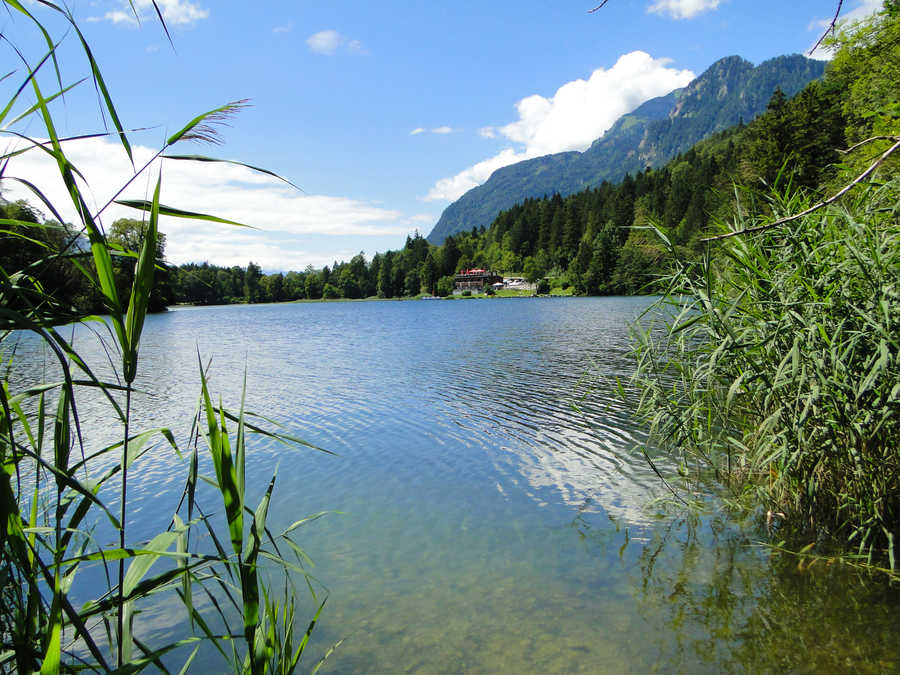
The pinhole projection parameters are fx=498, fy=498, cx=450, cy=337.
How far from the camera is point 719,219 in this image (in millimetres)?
5746

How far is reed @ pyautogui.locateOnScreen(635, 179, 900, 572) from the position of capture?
14.8ft

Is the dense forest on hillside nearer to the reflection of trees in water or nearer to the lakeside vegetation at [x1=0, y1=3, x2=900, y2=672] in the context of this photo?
the lakeside vegetation at [x1=0, y1=3, x2=900, y2=672]

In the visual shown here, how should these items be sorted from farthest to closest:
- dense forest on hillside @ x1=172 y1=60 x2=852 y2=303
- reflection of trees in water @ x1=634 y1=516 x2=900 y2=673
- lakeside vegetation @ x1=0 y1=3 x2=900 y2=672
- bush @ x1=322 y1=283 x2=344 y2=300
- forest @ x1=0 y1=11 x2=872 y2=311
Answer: bush @ x1=322 y1=283 x2=344 y2=300 → dense forest on hillside @ x1=172 y1=60 x2=852 y2=303 → forest @ x1=0 y1=11 x2=872 y2=311 → reflection of trees in water @ x1=634 y1=516 x2=900 y2=673 → lakeside vegetation @ x1=0 y1=3 x2=900 y2=672

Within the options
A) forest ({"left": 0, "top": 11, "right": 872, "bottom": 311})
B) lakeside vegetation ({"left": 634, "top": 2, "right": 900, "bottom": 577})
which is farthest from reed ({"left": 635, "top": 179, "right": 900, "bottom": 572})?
forest ({"left": 0, "top": 11, "right": 872, "bottom": 311})

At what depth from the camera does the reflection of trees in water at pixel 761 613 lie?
13.6 ft

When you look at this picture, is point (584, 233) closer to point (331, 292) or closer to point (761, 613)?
point (331, 292)

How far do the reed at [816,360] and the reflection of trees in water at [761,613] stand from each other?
56cm

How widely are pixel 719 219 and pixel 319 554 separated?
6.49 metres

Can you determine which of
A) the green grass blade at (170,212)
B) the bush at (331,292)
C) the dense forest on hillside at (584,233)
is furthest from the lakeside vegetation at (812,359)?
Answer: the bush at (331,292)

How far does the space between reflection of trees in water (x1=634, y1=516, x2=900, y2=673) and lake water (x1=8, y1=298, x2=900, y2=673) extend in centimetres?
2

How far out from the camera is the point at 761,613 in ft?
15.5

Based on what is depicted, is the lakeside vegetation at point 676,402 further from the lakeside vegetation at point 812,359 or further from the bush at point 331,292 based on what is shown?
the bush at point 331,292

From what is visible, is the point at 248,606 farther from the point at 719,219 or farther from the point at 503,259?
the point at 503,259

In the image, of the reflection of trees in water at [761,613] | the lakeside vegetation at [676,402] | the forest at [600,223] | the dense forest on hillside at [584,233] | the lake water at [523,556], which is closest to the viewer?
the lakeside vegetation at [676,402]
